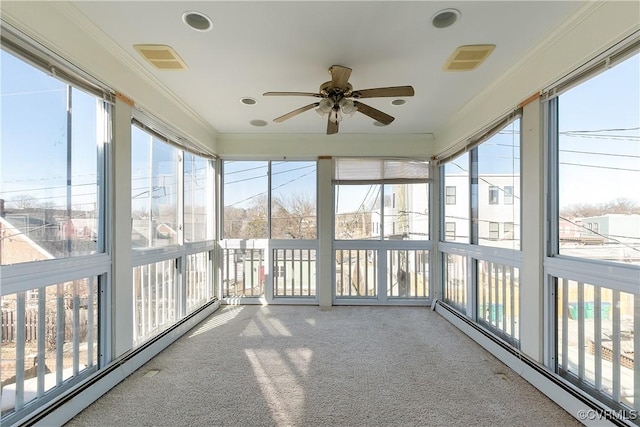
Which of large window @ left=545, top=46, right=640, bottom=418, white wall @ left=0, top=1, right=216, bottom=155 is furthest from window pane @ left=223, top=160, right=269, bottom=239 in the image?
large window @ left=545, top=46, right=640, bottom=418

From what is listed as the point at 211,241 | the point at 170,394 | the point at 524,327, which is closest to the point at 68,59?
the point at 170,394

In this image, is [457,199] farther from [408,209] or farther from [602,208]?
[602,208]

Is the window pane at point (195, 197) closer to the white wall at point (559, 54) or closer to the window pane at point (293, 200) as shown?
the window pane at point (293, 200)

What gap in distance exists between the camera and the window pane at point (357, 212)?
4.55 m

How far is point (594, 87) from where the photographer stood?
1.93m

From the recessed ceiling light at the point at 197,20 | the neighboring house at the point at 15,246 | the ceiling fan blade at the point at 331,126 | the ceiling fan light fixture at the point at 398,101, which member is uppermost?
the recessed ceiling light at the point at 197,20

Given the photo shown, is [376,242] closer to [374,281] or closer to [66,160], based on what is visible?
[374,281]

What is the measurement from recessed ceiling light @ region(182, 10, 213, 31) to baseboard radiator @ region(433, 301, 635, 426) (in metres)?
3.39

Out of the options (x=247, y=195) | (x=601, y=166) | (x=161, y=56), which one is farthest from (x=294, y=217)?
(x=601, y=166)

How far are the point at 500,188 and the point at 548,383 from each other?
1676 mm

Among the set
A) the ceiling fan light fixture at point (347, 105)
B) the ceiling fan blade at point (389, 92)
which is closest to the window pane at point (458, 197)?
the ceiling fan blade at point (389, 92)

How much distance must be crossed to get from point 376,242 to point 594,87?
121 inches

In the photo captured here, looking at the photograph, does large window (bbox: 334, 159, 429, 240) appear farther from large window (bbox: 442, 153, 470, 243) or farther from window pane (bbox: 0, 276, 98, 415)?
window pane (bbox: 0, 276, 98, 415)

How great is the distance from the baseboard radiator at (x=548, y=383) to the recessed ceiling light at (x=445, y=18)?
2534mm
